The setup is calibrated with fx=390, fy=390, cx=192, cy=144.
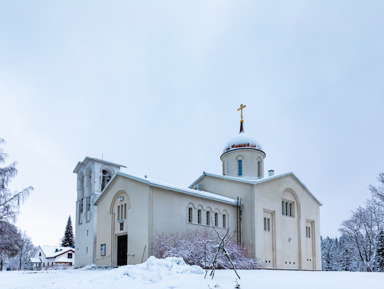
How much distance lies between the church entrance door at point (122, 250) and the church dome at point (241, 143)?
531 inches

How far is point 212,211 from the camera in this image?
25.8 metres

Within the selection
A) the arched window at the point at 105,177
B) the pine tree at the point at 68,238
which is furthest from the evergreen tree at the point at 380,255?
the pine tree at the point at 68,238

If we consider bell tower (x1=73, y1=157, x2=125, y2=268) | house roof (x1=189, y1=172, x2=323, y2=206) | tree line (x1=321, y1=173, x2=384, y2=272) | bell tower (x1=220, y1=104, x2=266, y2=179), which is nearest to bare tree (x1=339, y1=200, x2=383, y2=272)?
tree line (x1=321, y1=173, x2=384, y2=272)

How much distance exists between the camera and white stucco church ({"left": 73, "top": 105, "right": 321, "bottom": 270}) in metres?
22.7

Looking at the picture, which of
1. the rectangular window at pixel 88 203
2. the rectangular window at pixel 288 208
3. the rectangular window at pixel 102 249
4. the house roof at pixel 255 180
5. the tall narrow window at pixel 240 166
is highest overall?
the tall narrow window at pixel 240 166

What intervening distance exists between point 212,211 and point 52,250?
51.0 m

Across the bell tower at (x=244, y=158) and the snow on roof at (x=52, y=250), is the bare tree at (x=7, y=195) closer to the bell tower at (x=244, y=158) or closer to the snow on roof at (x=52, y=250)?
the bell tower at (x=244, y=158)

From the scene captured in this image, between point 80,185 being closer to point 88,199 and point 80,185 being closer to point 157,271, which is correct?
point 88,199

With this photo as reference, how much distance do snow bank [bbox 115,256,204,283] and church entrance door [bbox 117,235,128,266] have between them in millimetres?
9258

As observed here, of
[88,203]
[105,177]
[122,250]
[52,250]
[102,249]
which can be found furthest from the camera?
[52,250]

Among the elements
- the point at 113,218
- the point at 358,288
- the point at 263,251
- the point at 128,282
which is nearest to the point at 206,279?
the point at 128,282

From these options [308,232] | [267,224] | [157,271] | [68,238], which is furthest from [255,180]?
[68,238]

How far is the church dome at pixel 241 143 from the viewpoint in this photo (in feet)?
111

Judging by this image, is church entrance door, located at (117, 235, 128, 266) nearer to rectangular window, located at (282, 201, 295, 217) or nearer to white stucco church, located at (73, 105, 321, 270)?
white stucco church, located at (73, 105, 321, 270)
